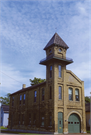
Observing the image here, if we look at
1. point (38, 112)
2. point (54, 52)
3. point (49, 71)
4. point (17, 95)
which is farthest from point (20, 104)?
point (54, 52)

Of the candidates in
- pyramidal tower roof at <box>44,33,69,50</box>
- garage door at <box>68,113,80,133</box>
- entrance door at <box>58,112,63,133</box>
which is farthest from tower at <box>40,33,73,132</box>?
garage door at <box>68,113,80,133</box>

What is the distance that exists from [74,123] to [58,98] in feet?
16.8

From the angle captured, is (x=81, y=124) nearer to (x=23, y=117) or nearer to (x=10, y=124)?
(x=23, y=117)

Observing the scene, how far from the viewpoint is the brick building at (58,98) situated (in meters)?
28.6

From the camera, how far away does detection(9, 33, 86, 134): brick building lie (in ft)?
93.8

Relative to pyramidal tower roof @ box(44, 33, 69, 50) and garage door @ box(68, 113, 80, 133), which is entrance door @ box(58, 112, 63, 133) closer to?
garage door @ box(68, 113, 80, 133)

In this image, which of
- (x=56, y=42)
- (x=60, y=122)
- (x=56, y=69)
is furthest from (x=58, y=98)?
(x=56, y=42)

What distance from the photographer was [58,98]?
95.9 ft

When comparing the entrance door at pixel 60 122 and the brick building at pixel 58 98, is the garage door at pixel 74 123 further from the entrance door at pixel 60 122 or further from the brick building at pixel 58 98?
the entrance door at pixel 60 122

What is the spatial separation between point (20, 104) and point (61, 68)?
15462 millimetres

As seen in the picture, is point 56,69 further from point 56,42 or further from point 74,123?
point 74,123

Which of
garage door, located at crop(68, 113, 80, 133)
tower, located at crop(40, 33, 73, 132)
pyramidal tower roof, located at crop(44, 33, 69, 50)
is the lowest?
garage door, located at crop(68, 113, 80, 133)

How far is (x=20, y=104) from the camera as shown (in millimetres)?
40969

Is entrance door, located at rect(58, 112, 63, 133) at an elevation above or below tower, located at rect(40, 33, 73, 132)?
below
